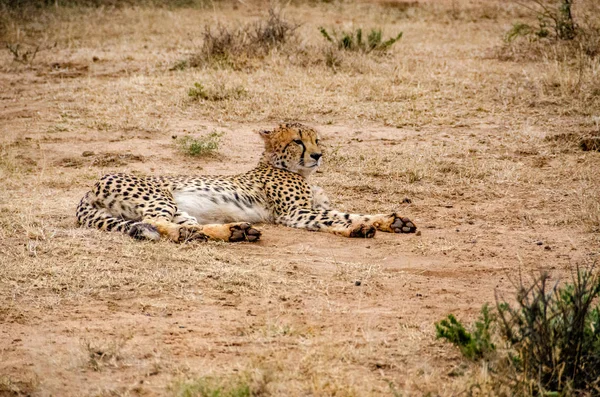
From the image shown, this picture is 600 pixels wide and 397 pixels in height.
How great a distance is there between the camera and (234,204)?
21.6ft

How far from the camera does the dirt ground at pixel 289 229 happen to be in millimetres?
4066

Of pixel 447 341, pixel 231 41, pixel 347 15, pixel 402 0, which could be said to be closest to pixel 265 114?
pixel 231 41

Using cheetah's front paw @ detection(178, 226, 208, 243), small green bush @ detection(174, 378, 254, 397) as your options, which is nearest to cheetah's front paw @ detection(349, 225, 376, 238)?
cheetah's front paw @ detection(178, 226, 208, 243)

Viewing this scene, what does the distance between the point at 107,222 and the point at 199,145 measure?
2.52 metres

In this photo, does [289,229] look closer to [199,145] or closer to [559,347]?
[199,145]

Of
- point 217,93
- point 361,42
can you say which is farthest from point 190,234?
point 361,42

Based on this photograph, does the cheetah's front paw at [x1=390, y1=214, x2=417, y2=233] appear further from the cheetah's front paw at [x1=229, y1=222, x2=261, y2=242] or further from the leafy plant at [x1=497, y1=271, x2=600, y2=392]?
the leafy plant at [x1=497, y1=271, x2=600, y2=392]

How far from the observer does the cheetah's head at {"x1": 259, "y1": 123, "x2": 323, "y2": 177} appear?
23.2ft

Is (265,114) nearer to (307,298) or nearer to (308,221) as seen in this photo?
(308,221)

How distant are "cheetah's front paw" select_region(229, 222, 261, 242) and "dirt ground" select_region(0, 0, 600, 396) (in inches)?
2.5

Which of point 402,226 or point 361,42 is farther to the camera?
point 361,42

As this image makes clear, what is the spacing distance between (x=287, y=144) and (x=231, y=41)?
4.73 m

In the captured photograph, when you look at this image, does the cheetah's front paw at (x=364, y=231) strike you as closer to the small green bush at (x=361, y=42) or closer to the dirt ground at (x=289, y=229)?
the dirt ground at (x=289, y=229)

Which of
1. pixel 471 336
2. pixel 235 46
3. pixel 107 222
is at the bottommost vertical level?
pixel 107 222
